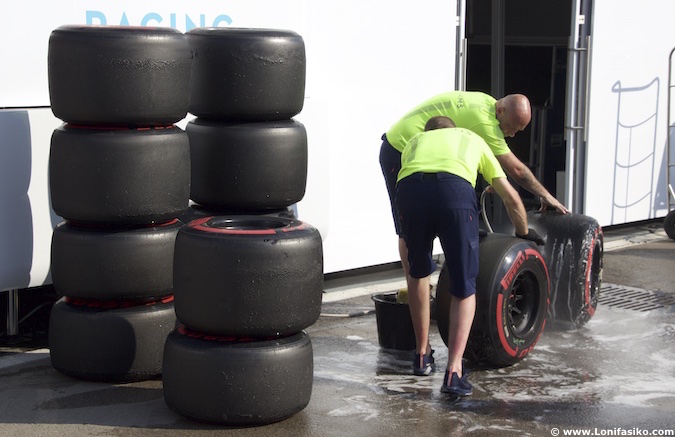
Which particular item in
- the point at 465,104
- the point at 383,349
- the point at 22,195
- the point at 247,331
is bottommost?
the point at 383,349

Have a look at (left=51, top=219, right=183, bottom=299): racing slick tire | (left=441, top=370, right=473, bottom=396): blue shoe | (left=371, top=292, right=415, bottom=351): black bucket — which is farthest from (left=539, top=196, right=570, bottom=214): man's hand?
(left=51, top=219, right=183, bottom=299): racing slick tire

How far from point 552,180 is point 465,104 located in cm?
557

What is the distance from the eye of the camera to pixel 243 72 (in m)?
6.36

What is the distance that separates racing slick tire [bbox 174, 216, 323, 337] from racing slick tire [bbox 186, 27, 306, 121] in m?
1.31

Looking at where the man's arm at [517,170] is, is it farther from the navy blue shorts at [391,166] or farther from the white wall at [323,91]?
the white wall at [323,91]

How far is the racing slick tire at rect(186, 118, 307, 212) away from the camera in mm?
6430

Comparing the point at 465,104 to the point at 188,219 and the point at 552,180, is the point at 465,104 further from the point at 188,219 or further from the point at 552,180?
the point at 552,180

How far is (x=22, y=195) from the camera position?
640cm

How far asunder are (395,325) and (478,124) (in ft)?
4.53

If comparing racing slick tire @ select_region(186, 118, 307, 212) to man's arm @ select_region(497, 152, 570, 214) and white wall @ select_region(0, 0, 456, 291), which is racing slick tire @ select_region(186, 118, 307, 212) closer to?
white wall @ select_region(0, 0, 456, 291)

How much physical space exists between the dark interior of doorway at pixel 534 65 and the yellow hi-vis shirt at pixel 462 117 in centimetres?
527

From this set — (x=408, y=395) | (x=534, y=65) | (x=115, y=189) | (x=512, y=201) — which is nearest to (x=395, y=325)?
(x=408, y=395)

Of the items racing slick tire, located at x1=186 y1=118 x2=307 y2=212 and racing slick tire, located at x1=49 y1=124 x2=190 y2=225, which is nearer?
racing slick tire, located at x1=49 y1=124 x2=190 y2=225

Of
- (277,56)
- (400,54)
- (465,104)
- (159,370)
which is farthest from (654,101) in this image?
(159,370)
